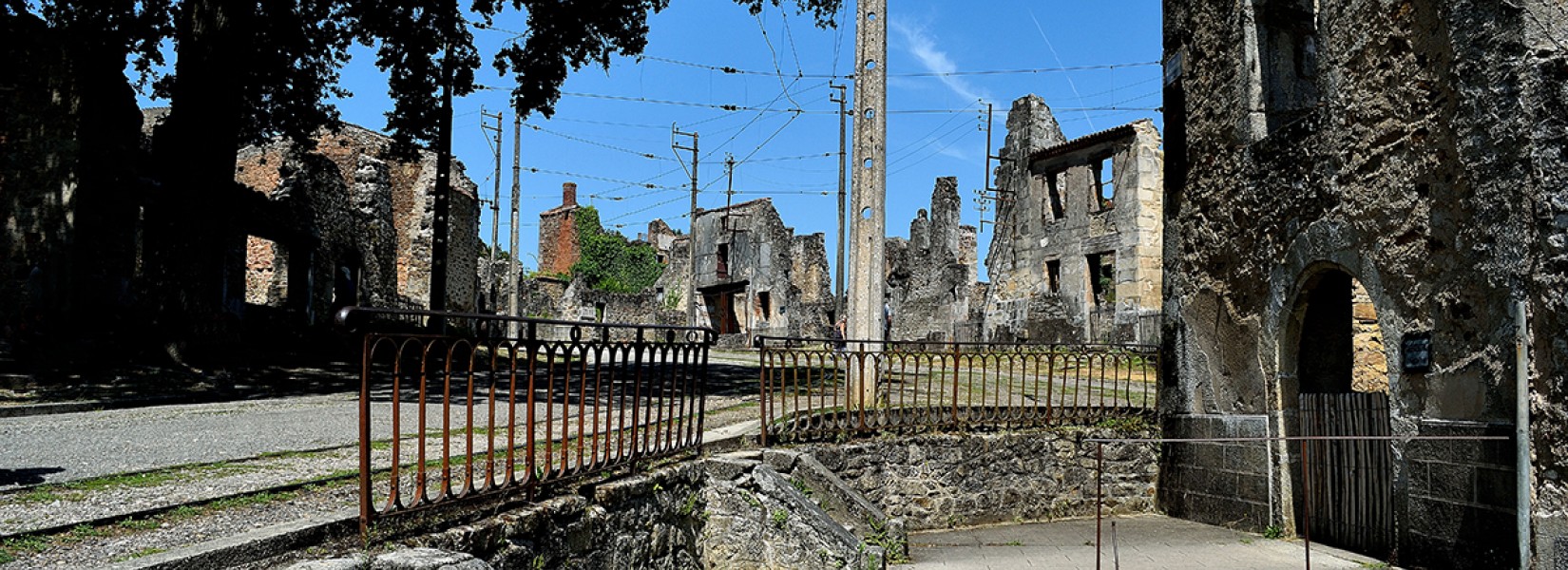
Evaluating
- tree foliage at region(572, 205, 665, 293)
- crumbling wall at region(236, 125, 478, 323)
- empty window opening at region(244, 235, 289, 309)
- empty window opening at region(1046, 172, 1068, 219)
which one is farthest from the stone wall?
tree foliage at region(572, 205, 665, 293)

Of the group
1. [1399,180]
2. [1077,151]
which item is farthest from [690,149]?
[1399,180]

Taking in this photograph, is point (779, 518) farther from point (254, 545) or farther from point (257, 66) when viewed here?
point (257, 66)

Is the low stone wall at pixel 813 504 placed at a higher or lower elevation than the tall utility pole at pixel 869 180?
lower

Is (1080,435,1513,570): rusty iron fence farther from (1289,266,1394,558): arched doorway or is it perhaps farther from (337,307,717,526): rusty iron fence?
(337,307,717,526): rusty iron fence

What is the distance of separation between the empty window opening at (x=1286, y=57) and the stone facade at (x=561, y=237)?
46.0 meters

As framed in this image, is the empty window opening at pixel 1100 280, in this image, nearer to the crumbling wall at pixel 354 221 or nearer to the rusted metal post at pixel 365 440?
the crumbling wall at pixel 354 221

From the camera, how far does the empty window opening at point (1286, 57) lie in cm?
907

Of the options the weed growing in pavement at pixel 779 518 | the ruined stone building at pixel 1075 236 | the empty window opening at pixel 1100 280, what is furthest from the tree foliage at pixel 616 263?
the weed growing in pavement at pixel 779 518

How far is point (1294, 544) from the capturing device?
8125 millimetres

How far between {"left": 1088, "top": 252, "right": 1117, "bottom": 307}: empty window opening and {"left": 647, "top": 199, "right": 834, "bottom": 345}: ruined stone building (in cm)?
1213

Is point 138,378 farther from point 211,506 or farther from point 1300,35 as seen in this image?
point 1300,35

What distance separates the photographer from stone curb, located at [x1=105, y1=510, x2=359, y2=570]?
3266mm

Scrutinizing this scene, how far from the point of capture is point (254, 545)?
3555 mm

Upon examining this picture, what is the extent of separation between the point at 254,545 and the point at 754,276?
1372 inches
